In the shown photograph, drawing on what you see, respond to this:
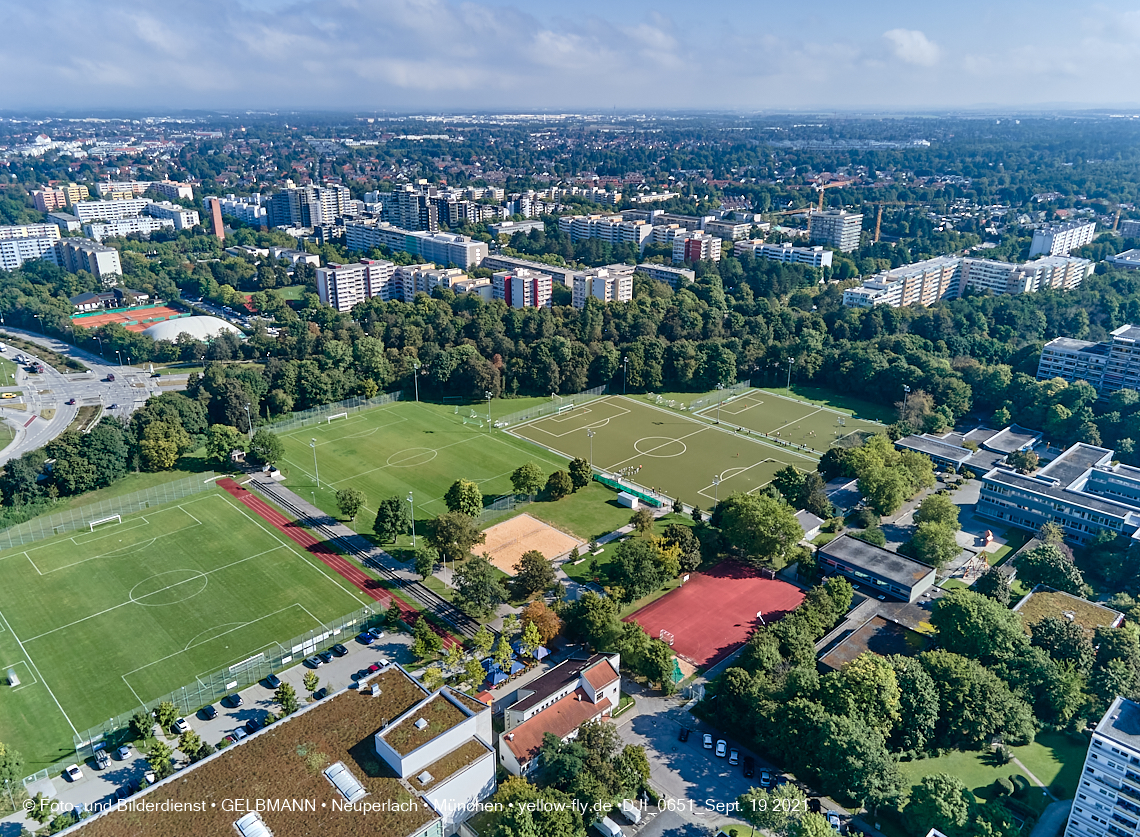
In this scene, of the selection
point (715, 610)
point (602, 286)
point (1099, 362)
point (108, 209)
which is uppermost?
point (108, 209)

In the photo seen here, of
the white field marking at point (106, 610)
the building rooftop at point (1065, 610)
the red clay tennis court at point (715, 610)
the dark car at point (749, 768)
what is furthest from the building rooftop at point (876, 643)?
the white field marking at point (106, 610)

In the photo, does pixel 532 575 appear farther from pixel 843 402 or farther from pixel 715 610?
pixel 843 402

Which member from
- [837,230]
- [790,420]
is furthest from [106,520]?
[837,230]

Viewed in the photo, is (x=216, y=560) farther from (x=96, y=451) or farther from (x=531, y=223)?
(x=531, y=223)

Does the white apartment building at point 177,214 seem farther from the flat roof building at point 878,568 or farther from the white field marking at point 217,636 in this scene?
the flat roof building at point 878,568

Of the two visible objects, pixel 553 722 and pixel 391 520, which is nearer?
pixel 553 722

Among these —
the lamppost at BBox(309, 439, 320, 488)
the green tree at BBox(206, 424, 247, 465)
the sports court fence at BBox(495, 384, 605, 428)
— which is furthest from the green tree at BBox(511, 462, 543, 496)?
the green tree at BBox(206, 424, 247, 465)
